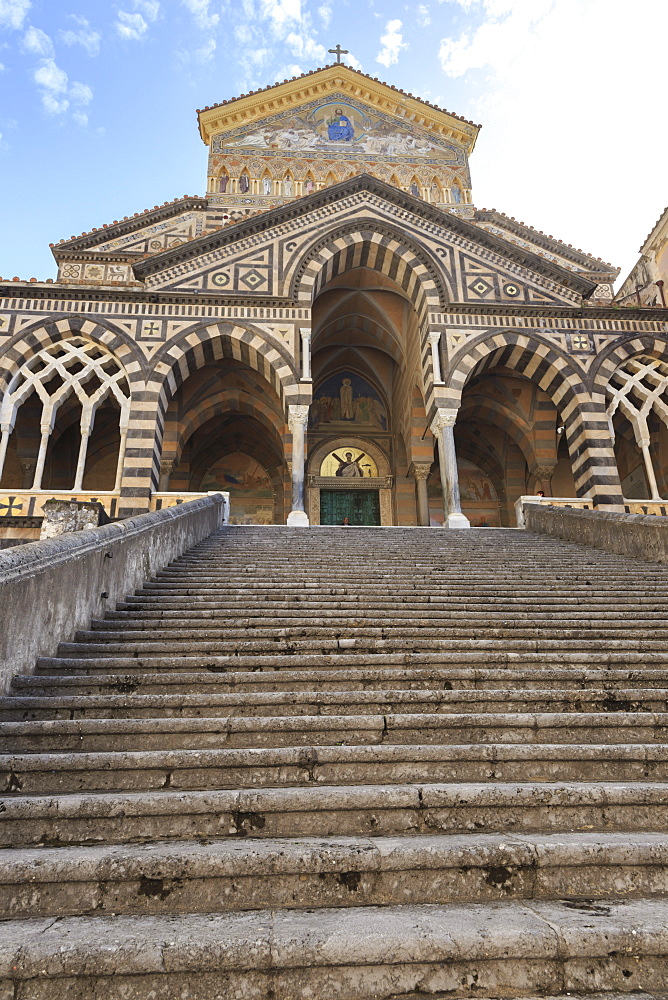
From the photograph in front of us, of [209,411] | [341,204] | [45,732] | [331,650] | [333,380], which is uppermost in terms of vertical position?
[341,204]

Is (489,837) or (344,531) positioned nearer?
(489,837)

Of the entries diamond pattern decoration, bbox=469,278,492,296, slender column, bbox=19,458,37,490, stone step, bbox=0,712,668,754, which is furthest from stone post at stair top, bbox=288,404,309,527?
stone step, bbox=0,712,668,754

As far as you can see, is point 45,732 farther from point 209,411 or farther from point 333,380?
point 333,380

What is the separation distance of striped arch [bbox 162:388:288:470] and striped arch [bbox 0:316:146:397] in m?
3.71

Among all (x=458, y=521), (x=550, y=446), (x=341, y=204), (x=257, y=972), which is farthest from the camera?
(x=550, y=446)

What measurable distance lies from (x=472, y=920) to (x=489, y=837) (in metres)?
0.56

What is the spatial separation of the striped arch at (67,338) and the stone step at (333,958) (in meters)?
13.4

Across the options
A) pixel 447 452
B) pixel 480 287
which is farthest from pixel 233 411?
pixel 480 287

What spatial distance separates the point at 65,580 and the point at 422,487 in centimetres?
1484

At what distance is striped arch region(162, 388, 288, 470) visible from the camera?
59.7 ft

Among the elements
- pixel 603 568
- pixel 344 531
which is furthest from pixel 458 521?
pixel 603 568

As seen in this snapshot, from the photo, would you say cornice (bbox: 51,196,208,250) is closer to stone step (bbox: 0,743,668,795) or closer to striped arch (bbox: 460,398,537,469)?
striped arch (bbox: 460,398,537,469)

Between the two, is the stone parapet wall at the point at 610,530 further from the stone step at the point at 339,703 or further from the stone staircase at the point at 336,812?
the stone step at the point at 339,703

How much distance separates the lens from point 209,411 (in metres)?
18.8
